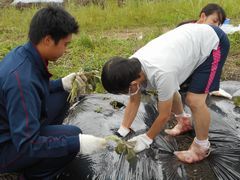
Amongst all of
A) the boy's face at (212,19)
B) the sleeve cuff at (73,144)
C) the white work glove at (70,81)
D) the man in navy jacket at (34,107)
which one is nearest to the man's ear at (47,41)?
the man in navy jacket at (34,107)

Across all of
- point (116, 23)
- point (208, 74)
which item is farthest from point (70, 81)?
point (116, 23)

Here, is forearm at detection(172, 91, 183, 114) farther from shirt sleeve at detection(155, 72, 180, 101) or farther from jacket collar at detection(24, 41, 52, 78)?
jacket collar at detection(24, 41, 52, 78)

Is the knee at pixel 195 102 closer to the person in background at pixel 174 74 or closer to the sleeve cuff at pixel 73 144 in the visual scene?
the person in background at pixel 174 74

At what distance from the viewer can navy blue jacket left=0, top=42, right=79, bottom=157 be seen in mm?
1933

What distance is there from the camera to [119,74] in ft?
6.99

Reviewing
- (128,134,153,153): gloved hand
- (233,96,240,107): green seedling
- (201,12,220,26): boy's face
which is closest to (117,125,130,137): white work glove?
(128,134,153,153): gloved hand

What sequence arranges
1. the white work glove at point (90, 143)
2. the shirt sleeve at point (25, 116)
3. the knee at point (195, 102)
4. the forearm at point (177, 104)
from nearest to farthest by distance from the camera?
1. the shirt sleeve at point (25, 116)
2. the white work glove at point (90, 143)
3. the knee at point (195, 102)
4. the forearm at point (177, 104)

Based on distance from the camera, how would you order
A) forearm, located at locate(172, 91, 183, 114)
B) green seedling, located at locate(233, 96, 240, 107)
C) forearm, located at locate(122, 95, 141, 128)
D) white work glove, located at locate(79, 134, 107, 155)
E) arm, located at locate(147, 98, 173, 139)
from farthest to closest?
green seedling, located at locate(233, 96, 240, 107) → forearm, located at locate(172, 91, 183, 114) → forearm, located at locate(122, 95, 141, 128) → arm, located at locate(147, 98, 173, 139) → white work glove, located at locate(79, 134, 107, 155)

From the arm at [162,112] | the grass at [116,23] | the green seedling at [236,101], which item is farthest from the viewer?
the grass at [116,23]

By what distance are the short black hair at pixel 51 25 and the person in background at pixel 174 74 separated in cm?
30

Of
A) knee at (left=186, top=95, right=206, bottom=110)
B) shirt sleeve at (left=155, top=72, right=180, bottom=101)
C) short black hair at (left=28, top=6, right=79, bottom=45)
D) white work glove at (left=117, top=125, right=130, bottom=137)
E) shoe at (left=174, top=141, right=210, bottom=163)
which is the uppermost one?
short black hair at (left=28, top=6, right=79, bottom=45)

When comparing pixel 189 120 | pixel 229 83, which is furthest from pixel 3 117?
pixel 229 83

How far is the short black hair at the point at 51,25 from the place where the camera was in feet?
6.65

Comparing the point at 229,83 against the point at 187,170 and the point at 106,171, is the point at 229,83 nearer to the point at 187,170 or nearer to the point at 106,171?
the point at 187,170
